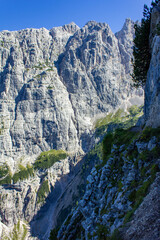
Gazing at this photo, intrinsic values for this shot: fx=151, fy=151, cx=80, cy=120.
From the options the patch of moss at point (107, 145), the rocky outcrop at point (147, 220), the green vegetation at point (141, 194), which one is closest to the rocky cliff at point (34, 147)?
the patch of moss at point (107, 145)

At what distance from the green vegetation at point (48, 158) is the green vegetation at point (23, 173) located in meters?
7.01

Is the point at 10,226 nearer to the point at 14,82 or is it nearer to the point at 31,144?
the point at 31,144

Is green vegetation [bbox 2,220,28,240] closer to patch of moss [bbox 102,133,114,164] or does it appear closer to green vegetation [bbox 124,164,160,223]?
patch of moss [bbox 102,133,114,164]

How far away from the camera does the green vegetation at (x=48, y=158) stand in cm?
15650

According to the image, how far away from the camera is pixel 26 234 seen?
378 ft

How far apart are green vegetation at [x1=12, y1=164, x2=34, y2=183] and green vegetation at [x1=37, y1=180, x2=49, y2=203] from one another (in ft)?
54.6

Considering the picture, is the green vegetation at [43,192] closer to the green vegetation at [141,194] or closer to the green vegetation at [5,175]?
the green vegetation at [5,175]

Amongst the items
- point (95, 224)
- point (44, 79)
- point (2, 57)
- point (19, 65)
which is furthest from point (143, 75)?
point (2, 57)

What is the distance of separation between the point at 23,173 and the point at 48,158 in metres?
28.5

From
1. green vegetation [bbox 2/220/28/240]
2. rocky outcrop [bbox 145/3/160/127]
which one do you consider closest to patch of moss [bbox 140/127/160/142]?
rocky outcrop [bbox 145/3/160/127]

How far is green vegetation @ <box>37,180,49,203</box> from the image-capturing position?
138 m

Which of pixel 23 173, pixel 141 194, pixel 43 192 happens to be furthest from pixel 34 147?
pixel 141 194

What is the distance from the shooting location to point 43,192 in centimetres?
14038

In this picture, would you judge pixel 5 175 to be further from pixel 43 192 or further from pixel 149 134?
pixel 149 134
